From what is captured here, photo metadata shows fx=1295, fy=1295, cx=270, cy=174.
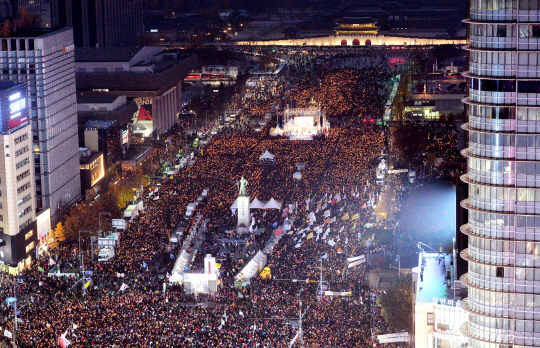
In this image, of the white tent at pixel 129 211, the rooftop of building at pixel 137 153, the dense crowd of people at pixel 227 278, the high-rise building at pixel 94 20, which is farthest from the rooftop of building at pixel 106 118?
the high-rise building at pixel 94 20

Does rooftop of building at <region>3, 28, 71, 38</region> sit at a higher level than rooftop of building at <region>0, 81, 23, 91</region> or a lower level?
higher

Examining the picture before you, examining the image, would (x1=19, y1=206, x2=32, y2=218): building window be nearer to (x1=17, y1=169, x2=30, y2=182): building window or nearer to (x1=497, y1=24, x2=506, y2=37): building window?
(x1=17, y1=169, x2=30, y2=182): building window

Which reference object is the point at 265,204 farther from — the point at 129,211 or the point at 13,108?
the point at 13,108

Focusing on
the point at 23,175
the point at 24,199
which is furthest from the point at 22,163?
the point at 24,199

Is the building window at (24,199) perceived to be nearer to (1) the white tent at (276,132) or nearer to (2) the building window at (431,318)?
(2) the building window at (431,318)

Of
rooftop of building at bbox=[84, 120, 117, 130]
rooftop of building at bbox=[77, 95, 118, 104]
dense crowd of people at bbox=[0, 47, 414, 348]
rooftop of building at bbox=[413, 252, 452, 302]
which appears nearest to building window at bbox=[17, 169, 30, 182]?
dense crowd of people at bbox=[0, 47, 414, 348]
